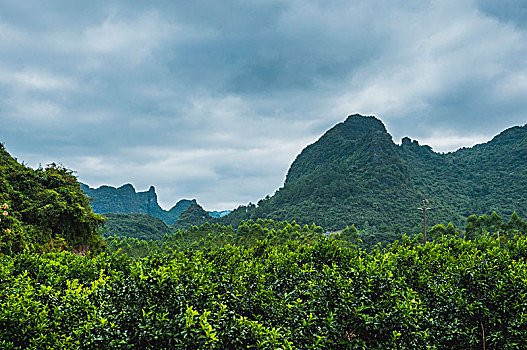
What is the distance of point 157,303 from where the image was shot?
2.87 m

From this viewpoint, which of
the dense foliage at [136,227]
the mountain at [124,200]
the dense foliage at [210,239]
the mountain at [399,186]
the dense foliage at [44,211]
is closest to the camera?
the dense foliage at [44,211]

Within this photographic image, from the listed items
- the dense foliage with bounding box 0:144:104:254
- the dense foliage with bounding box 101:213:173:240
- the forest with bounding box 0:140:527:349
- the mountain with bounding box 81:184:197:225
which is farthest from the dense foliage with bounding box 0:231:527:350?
the mountain with bounding box 81:184:197:225

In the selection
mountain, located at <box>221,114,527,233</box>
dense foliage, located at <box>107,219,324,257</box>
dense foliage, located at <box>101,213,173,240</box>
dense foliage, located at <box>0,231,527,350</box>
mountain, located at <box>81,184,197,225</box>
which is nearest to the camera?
dense foliage, located at <box>0,231,527,350</box>

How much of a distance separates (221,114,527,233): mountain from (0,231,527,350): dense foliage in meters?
34.4

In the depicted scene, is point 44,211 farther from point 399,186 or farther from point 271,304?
point 399,186

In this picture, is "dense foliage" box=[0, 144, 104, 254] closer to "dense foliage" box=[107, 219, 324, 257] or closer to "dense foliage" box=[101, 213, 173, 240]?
"dense foliage" box=[107, 219, 324, 257]

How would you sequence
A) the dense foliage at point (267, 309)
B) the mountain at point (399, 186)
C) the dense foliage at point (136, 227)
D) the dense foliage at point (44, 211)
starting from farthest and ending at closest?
the mountain at point (399, 186), the dense foliage at point (136, 227), the dense foliage at point (44, 211), the dense foliage at point (267, 309)

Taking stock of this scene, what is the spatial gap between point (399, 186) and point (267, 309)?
177 feet

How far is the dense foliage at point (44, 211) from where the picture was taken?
940 centimetres

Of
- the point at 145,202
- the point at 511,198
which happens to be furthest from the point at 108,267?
the point at 145,202

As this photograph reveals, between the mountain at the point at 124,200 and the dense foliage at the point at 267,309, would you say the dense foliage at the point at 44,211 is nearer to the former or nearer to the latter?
the dense foliage at the point at 267,309

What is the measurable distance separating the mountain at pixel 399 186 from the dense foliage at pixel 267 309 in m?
34.4

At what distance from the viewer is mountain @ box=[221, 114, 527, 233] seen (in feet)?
145

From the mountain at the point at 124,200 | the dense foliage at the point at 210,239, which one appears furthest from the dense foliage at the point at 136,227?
the mountain at the point at 124,200
